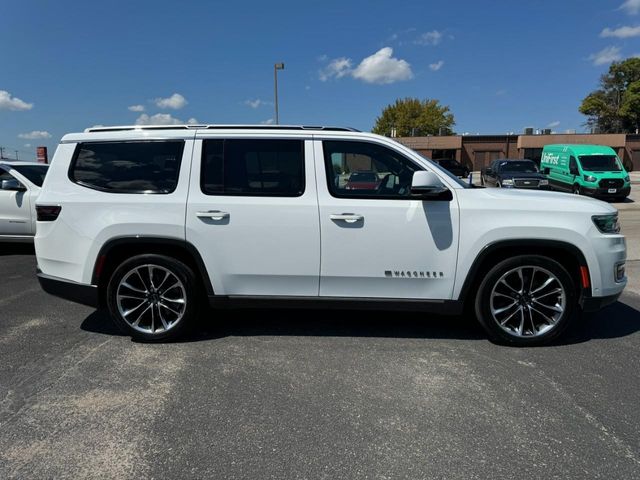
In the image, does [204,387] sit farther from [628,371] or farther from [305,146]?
[628,371]

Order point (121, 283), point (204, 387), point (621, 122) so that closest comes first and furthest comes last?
point (204, 387)
point (121, 283)
point (621, 122)

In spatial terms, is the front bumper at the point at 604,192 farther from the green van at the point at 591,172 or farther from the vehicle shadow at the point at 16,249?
the vehicle shadow at the point at 16,249

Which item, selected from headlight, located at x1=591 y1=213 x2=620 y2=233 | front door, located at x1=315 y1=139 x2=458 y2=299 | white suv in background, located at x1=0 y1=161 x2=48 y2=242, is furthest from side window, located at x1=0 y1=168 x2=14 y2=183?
headlight, located at x1=591 y1=213 x2=620 y2=233

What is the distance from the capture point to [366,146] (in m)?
4.12

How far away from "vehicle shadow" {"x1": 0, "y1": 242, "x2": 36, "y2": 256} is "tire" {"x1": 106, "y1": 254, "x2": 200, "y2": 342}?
5.62 metres

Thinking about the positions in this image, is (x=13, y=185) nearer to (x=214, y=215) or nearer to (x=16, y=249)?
(x=16, y=249)

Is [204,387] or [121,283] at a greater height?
[121,283]

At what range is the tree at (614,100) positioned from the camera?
7081 centimetres

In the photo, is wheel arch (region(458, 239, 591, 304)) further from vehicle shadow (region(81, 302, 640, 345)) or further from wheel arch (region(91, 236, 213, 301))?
wheel arch (region(91, 236, 213, 301))

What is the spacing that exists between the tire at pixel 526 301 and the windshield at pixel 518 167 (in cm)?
1916

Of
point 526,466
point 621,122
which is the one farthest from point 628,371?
point 621,122

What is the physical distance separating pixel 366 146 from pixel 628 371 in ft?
9.07

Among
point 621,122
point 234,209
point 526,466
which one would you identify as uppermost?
point 621,122

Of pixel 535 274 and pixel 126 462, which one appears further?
pixel 535 274
